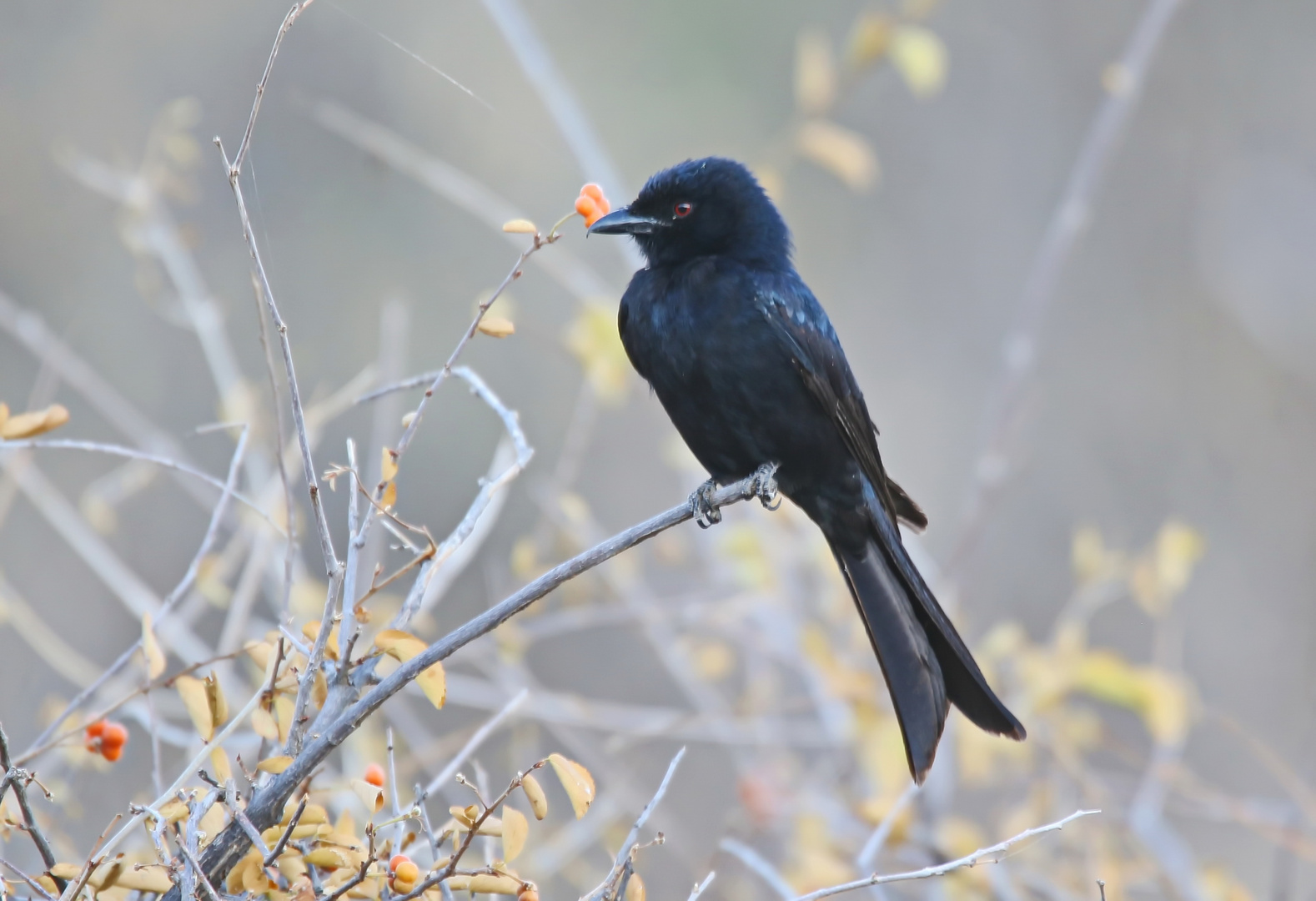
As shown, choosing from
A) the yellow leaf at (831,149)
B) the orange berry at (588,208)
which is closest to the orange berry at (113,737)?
the orange berry at (588,208)

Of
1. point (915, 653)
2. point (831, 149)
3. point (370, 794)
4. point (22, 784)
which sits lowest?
point (22, 784)

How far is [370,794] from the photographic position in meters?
1.66

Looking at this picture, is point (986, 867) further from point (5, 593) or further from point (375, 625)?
point (5, 593)

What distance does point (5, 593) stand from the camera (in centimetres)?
296

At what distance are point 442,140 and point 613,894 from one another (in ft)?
29.8

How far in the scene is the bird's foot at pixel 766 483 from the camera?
10.1 ft

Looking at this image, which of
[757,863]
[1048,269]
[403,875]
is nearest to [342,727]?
[403,875]

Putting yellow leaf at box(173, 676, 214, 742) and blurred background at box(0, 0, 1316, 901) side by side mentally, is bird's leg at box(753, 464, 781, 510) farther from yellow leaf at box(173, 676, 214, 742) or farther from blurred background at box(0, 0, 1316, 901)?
blurred background at box(0, 0, 1316, 901)

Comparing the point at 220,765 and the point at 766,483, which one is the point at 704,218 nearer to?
the point at 766,483

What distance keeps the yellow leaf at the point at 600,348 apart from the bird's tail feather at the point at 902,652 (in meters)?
0.87

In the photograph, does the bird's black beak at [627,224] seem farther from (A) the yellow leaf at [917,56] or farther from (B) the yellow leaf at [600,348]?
(A) the yellow leaf at [917,56]

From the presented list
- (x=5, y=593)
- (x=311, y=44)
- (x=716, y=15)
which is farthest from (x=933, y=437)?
(x=5, y=593)

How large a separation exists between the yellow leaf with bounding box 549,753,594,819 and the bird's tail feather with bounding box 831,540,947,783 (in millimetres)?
1063

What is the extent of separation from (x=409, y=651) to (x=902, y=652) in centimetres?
163
